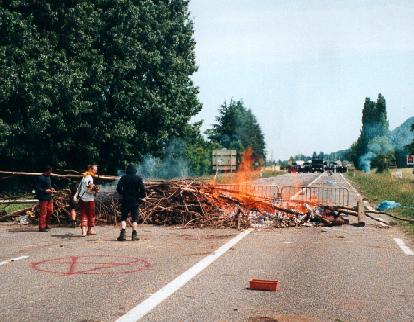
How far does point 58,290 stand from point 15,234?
7.41 m

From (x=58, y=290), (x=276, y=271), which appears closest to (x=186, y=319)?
(x=58, y=290)

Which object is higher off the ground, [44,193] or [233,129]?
[233,129]

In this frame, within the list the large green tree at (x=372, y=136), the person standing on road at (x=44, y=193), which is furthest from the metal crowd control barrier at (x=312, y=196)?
the large green tree at (x=372, y=136)

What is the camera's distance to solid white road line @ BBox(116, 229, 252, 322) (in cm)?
572

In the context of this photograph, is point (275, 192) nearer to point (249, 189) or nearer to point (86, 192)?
point (249, 189)

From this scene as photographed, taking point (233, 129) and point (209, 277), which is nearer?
point (209, 277)

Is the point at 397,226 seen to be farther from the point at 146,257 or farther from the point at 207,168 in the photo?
the point at 207,168

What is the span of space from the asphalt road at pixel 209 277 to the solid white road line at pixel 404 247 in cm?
15

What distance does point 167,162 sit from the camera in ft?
138

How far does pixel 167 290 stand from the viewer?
22.9 feet

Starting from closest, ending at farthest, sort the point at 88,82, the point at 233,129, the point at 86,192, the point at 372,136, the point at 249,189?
the point at 86,192, the point at 249,189, the point at 88,82, the point at 233,129, the point at 372,136

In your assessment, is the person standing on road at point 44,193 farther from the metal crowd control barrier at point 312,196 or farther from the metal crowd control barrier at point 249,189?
the metal crowd control barrier at point 312,196

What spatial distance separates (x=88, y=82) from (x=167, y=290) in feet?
69.0

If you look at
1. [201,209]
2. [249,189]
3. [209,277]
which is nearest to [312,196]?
[249,189]
